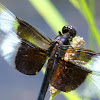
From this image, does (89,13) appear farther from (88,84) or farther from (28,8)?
(28,8)

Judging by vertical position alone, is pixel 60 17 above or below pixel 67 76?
above

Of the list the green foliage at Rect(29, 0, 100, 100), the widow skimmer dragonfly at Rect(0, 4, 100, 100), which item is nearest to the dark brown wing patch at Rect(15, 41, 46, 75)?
the widow skimmer dragonfly at Rect(0, 4, 100, 100)

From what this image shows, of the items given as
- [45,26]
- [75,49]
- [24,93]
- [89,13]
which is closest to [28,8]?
[45,26]

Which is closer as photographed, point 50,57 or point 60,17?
point 50,57

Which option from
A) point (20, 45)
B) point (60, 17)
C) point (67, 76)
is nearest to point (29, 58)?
point (20, 45)

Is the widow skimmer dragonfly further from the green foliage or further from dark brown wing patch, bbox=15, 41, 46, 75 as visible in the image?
the green foliage

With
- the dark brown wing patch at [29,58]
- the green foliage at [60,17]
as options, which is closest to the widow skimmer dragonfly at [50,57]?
the dark brown wing patch at [29,58]

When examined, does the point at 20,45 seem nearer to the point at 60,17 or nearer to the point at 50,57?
the point at 50,57

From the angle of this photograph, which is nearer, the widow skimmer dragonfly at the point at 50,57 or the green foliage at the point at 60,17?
the widow skimmer dragonfly at the point at 50,57

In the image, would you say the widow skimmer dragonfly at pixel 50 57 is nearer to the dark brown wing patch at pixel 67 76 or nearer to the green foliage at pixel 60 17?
the dark brown wing patch at pixel 67 76
